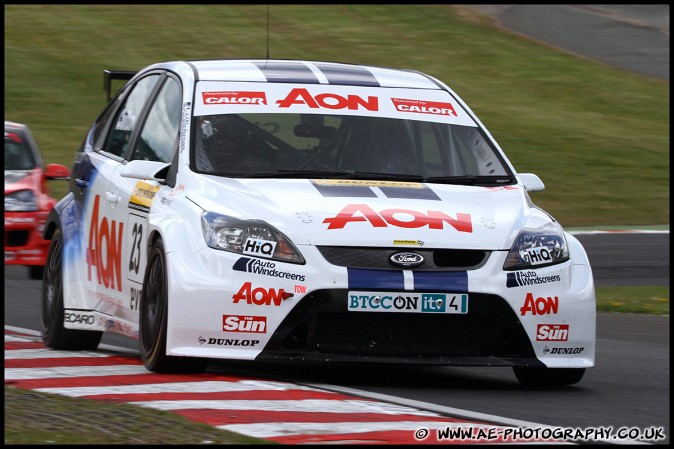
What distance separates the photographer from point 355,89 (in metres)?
8.32

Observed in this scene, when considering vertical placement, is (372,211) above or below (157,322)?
above

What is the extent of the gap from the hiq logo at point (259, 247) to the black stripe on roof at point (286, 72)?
4.93 ft

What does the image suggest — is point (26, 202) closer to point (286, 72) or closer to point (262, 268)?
point (286, 72)

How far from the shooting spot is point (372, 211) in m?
7.13

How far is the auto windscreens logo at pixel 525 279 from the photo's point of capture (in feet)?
23.3

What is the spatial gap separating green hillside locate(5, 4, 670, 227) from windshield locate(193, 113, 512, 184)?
12709 millimetres

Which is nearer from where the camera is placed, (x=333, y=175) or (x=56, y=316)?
(x=333, y=175)

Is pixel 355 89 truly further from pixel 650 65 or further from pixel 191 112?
pixel 650 65

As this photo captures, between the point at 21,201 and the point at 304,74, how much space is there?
7177 millimetres

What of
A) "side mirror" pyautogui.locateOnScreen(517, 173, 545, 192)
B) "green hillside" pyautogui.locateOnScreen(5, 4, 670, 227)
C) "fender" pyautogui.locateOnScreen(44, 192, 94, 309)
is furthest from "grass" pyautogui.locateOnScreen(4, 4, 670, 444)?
"side mirror" pyautogui.locateOnScreen(517, 173, 545, 192)

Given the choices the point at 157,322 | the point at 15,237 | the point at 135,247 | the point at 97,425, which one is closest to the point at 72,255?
the point at 135,247

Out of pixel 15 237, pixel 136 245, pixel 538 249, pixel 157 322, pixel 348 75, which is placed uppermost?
pixel 348 75

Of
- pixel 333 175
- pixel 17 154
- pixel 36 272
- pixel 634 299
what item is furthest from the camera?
pixel 17 154

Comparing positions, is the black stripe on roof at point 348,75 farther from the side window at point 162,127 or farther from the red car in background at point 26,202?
the red car in background at point 26,202
